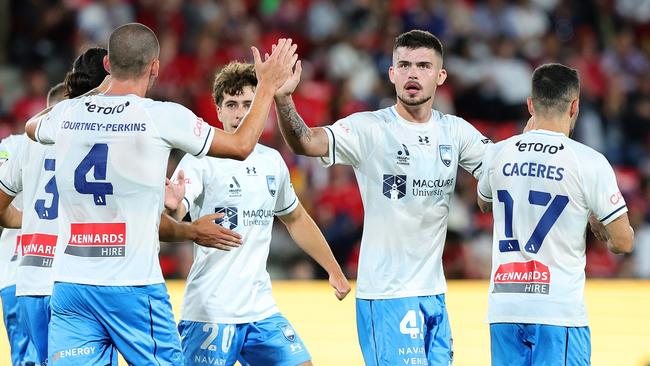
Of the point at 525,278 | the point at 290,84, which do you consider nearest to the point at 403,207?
the point at 525,278

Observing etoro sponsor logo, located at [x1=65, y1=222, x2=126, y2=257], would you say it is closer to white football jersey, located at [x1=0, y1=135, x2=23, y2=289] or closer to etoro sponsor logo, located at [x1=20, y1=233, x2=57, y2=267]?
etoro sponsor logo, located at [x1=20, y1=233, x2=57, y2=267]

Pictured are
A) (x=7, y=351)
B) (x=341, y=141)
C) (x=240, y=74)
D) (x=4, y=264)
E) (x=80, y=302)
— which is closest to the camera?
(x=80, y=302)

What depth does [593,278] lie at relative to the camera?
15.0 metres

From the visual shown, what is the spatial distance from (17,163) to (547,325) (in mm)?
3490

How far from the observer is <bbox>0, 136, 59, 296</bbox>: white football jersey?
24.5 feet

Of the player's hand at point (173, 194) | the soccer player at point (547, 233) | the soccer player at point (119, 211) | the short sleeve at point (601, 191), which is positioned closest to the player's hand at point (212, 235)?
the player's hand at point (173, 194)

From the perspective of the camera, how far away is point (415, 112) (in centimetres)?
740

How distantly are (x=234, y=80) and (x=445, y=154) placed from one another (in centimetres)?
148

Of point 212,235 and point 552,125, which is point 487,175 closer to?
point 552,125

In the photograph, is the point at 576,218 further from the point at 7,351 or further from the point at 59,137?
the point at 7,351

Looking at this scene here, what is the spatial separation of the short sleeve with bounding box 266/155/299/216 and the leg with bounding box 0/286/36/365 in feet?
6.16

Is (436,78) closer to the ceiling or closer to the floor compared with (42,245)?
closer to the ceiling

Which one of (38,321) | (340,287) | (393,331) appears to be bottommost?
(38,321)

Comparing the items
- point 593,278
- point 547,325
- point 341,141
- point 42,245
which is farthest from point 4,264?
point 593,278
